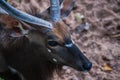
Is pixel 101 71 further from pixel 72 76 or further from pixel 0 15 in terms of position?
pixel 0 15

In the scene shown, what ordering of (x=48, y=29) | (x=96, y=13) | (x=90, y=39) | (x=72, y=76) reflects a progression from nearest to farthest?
(x=48, y=29), (x=72, y=76), (x=90, y=39), (x=96, y=13)

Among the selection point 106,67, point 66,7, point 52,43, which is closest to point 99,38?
point 106,67

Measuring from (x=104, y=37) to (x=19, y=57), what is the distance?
1.63 meters

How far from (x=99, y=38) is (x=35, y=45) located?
1.69m

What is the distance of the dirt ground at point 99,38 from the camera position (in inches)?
190

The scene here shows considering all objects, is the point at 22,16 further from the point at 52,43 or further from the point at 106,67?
the point at 106,67

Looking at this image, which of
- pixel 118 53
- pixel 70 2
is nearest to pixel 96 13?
pixel 118 53

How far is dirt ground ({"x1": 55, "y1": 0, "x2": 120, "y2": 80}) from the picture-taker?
4.82 meters

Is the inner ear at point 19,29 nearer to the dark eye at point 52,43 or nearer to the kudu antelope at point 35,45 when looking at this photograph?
the kudu antelope at point 35,45

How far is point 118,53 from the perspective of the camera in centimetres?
509

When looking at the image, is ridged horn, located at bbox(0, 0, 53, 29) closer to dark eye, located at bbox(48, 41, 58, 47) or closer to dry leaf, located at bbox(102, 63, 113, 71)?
dark eye, located at bbox(48, 41, 58, 47)

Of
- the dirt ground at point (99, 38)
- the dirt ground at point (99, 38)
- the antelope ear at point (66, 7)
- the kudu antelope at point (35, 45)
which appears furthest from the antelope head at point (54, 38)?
the dirt ground at point (99, 38)

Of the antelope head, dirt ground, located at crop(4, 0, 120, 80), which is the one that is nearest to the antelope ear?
the antelope head

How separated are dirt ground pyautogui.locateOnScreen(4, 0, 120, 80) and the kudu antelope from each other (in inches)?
14.7
